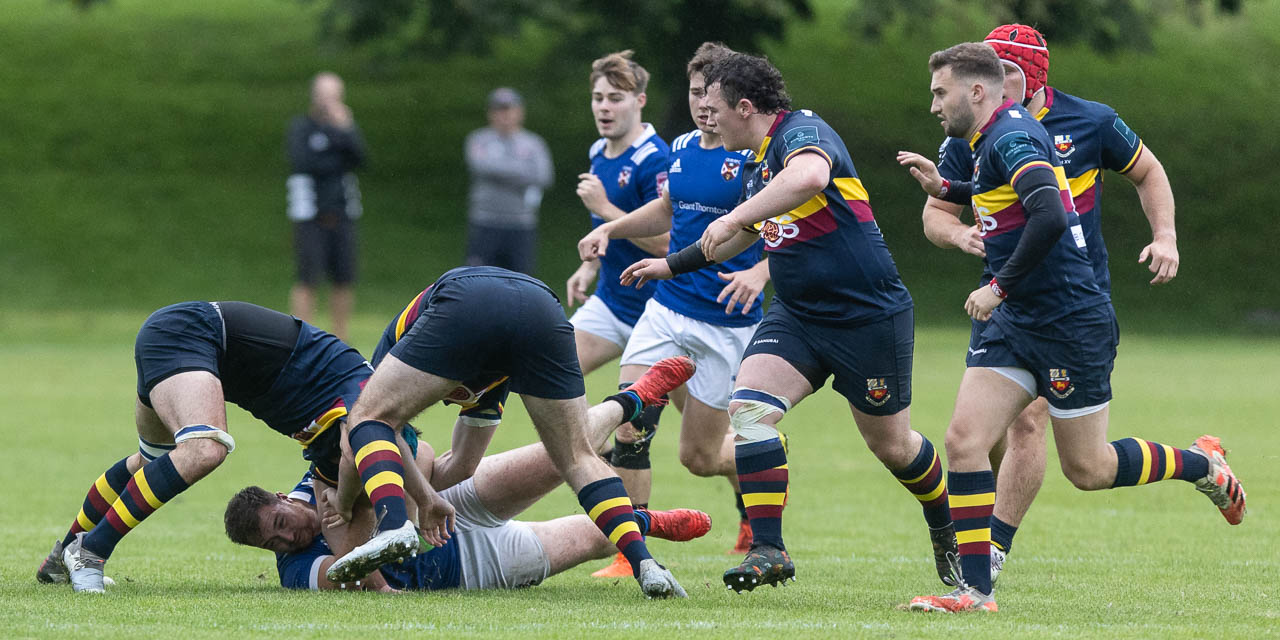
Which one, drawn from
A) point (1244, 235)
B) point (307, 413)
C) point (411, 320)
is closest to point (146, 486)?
point (307, 413)

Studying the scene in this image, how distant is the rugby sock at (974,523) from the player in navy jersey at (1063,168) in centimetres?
73

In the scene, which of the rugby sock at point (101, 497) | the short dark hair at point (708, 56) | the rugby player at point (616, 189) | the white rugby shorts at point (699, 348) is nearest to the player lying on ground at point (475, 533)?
the rugby sock at point (101, 497)

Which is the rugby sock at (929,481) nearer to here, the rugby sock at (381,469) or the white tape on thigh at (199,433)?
the rugby sock at (381,469)

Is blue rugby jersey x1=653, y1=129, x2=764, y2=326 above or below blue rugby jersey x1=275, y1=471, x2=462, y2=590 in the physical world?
above

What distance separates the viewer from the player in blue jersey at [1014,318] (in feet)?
18.6

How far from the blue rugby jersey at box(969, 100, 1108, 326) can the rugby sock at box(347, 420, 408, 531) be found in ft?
8.11

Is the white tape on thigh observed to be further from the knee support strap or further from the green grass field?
the knee support strap

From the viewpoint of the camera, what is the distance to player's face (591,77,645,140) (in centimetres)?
821

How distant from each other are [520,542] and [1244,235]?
865 inches

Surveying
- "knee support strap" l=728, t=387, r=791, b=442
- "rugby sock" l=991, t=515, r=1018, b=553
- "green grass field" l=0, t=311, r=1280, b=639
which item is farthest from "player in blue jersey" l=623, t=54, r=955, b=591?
"rugby sock" l=991, t=515, r=1018, b=553

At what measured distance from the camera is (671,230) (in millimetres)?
7840

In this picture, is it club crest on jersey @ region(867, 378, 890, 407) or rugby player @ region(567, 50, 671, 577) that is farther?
rugby player @ region(567, 50, 671, 577)

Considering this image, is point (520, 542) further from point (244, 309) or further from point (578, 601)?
point (244, 309)

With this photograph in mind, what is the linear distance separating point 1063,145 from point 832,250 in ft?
4.01
